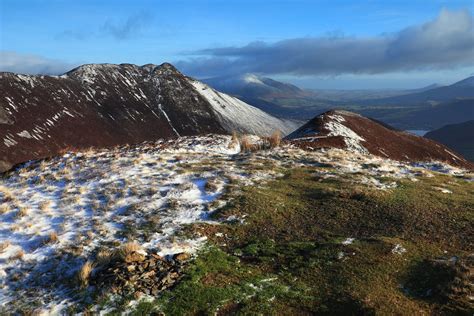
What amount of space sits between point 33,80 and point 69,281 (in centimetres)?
14269

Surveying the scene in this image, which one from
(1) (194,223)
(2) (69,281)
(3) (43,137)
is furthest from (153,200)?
(3) (43,137)

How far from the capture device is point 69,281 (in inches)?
548

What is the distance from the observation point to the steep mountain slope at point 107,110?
11321 centimetres

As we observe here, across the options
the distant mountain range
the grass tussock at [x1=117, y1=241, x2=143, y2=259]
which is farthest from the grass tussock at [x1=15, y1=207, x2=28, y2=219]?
the distant mountain range

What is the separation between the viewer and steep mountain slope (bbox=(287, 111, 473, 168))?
5182cm

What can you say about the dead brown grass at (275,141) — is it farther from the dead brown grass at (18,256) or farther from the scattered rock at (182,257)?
the dead brown grass at (18,256)

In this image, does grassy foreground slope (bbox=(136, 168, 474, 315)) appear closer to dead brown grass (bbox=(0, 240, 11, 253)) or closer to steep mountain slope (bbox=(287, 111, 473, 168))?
dead brown grass (bbox=(0, 240, 11, 253))

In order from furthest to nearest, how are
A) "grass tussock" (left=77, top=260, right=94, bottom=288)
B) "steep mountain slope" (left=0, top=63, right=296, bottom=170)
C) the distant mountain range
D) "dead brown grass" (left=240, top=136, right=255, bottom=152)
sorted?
1. "steep mountain slope" (left=0, top=63, right=296, bottom=170)
2. the distant mountain range
3. "dead brown grass" (left=240, top=136, right=255, bottom=152)
4. "grass tussock" (left=77, top=260, right=94, bottom=288)

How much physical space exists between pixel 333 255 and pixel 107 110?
139896mm

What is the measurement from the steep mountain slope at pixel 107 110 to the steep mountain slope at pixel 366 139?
228ft

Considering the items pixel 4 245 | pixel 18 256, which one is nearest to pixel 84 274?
pixel 18 256

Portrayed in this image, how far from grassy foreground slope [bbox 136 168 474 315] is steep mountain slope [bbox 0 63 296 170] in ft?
290

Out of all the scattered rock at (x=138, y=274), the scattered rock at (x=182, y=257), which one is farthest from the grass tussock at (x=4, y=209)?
the scattered rock at (x=182, y=257)

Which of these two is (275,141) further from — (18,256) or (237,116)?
(237,116)
